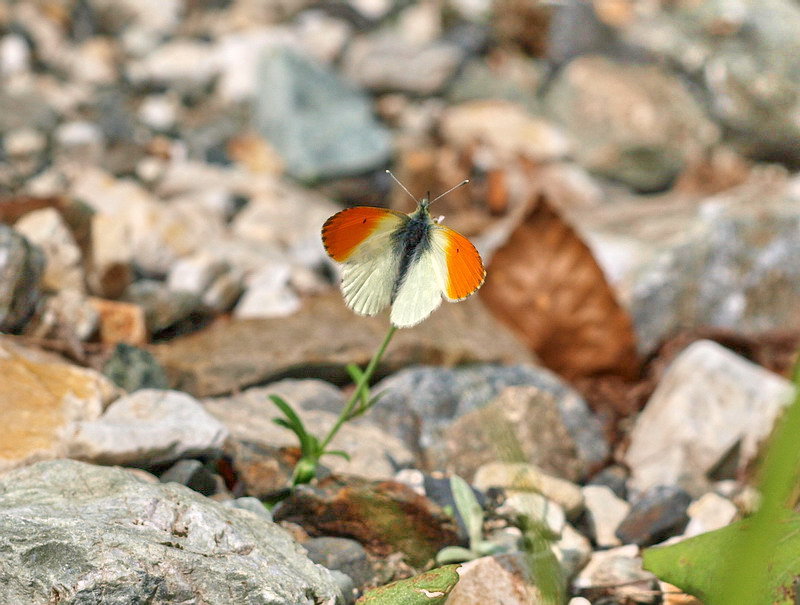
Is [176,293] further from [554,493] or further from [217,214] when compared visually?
[554,493]

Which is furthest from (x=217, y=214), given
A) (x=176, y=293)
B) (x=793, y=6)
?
(x=793, y=6)

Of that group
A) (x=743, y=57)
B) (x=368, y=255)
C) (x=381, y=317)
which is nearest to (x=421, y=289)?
(x=368, y=255)

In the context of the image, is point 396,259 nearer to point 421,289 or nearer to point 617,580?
point 421,289

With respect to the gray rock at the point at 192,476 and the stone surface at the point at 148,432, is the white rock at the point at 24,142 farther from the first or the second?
the gray rock at the point at 192,476

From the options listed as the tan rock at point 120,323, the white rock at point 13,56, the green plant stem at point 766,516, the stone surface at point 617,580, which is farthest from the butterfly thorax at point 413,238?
the white rock at point 13,56

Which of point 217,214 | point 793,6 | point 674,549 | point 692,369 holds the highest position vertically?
point 793,6

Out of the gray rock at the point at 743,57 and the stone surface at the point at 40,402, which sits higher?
the gray rock at the point at 743,57
